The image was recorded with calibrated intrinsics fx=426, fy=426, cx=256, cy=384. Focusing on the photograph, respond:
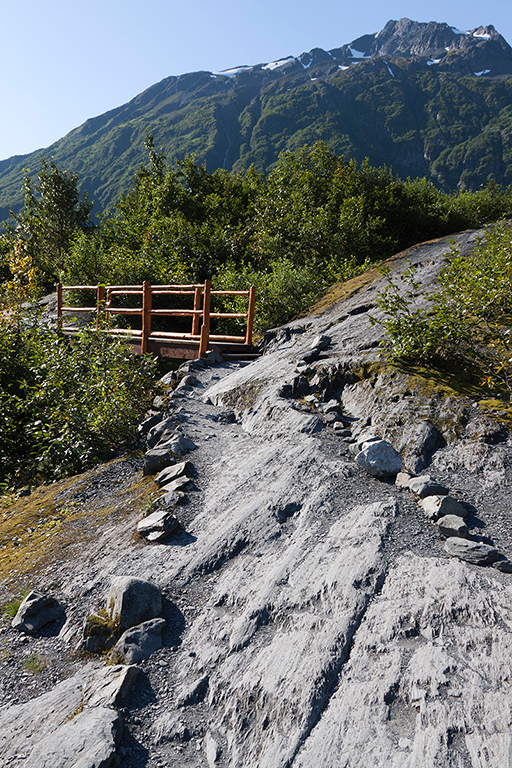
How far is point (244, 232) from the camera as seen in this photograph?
773 inches

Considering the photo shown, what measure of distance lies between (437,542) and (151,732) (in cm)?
269

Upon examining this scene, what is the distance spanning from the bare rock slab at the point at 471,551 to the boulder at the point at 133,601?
2.55 metres

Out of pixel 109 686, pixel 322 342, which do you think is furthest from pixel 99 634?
pixel 322 342

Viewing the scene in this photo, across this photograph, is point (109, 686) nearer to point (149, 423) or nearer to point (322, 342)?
point (149, 423)

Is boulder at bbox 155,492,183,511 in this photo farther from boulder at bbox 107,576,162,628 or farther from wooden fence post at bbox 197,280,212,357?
wooden fence post at bbox 197,280,212,357

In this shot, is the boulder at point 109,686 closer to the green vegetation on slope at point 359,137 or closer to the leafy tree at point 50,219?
the leafy tree at point 50,219

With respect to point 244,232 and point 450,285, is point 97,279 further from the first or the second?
point 450,285

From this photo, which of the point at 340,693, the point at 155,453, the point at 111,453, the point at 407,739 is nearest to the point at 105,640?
the point at 340,693

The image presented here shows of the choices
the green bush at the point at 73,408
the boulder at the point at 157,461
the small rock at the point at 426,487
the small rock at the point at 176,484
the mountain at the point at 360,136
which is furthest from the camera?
the mountain at the point at 360,136

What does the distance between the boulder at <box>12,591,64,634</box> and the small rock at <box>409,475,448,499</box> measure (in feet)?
11.9

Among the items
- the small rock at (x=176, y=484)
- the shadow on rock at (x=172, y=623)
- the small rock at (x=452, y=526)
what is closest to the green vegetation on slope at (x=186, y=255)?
the small rock at (x=176, y=484)

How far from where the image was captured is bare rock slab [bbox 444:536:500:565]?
11.5 feet

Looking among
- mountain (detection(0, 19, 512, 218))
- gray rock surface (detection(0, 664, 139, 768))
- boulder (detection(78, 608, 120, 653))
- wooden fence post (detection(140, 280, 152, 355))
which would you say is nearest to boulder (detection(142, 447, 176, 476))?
boulder (detection(78, 608, 120, 653))

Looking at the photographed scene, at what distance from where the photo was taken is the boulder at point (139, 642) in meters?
3.28
